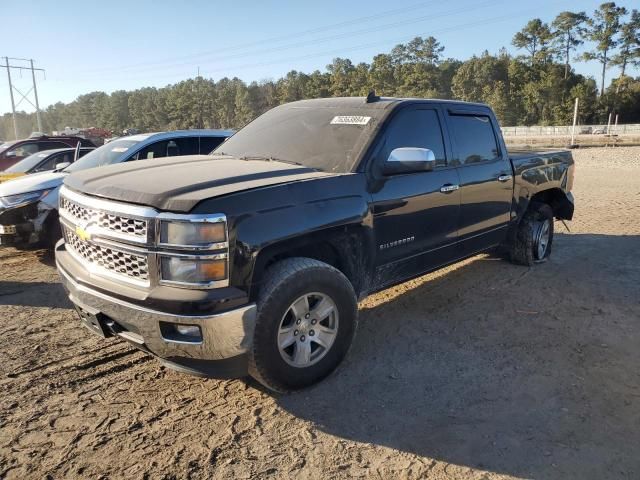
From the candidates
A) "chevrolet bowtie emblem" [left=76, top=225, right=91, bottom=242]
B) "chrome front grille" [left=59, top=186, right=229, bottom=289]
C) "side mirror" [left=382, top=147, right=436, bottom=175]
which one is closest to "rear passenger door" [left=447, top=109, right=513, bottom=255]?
"side mirror" [left=382, top=147, right=436, bottom=175]

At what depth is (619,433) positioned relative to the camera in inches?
114

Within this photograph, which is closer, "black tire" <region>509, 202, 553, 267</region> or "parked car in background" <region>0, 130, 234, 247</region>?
"black tire" <region>509, 202, 553, 267</region>

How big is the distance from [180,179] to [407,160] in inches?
64.1

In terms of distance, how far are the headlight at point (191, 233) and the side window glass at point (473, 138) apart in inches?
108

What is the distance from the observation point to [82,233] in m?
3.18

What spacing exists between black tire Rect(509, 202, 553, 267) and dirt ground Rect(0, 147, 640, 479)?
1.07 meters

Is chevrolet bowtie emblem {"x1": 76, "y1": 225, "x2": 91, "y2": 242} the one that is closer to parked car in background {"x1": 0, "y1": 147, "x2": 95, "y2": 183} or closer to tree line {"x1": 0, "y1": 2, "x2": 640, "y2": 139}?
parked car in background {"x1": 0, "y1": 147, "x2": 95, "y2": 183}

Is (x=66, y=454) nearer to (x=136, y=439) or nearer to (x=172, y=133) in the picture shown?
(x=136, y=439)

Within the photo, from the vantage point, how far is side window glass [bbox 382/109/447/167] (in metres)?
3.90

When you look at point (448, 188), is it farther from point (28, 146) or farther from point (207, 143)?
point (28, 146)

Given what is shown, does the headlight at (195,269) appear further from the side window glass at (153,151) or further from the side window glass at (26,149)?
the side window glass at (26,149)

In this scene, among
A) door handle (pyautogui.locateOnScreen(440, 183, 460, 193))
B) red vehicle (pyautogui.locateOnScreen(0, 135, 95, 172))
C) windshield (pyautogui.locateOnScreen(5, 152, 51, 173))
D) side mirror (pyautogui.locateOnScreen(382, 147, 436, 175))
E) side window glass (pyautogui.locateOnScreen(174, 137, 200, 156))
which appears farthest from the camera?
red vehicle (pyautogui.locateOnScreen(0, 135, 95, 172))

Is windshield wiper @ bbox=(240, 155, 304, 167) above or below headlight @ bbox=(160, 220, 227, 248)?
above

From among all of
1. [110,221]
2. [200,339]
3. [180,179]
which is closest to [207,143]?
[180,179]
